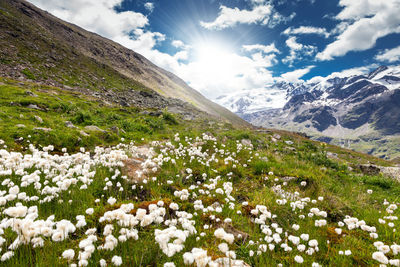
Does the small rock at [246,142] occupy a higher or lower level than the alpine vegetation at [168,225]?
higher

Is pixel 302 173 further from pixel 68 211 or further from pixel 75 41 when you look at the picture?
pixel 75 41

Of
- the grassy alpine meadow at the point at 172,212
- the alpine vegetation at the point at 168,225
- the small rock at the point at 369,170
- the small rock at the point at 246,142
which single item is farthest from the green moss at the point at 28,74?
the small rock at the point at 369,170

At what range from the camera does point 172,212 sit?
170 inches

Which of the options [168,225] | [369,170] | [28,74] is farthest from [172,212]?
[28,74]

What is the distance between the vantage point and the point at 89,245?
2342 millimetres

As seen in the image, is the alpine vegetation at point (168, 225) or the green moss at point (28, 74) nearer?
the alpine vegetation at point (168, 225)

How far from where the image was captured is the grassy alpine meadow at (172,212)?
8.24ft

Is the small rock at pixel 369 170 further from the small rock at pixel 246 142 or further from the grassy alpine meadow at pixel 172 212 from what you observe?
the small rock at pixel 246 142

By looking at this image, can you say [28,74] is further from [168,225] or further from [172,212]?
[168,225]

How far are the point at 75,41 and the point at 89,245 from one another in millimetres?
100087

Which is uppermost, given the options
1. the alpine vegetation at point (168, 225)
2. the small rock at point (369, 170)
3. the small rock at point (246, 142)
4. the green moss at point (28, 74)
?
the small rock at point (369, 170)

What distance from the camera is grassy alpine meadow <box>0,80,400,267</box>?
251 cm

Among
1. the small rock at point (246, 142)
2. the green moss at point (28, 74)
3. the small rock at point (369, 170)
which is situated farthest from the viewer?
the green moss at point (28, 74)

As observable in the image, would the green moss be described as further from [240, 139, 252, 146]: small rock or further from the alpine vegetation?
[240, 139, 252, 146]: small rock
